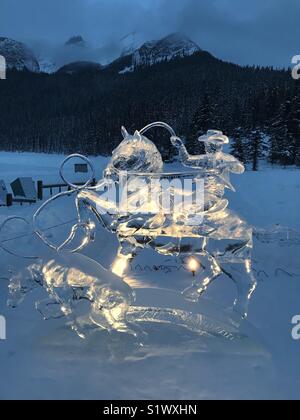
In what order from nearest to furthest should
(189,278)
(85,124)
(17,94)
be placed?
(189,278) < (85,124) < (17,94)

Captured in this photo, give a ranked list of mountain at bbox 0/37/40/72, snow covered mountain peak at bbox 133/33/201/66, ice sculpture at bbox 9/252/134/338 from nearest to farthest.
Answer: ice sculpture at bbox 9/252/134/338 < snow covered mountain peak at bbox 133/33/201/66 < mountain at bbox 0/37/40/72

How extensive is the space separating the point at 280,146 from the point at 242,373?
1868cm

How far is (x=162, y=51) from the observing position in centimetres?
6762

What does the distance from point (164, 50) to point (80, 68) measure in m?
14.8

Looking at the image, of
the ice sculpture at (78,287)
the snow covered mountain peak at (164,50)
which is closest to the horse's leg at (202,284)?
the ice sculpture at (78,287)

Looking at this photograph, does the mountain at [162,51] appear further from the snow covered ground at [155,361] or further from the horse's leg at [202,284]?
the snow covered ground at [155,361]

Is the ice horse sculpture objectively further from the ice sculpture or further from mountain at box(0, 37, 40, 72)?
mountain at box(0, 37, 40, 72)

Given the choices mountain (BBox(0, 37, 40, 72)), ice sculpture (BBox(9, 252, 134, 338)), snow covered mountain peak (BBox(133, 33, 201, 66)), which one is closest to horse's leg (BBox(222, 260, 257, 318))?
ice sculpture (BBox(9, 252, 134, 338))

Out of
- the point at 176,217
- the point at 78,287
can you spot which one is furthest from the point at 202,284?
→ the point at 78,287

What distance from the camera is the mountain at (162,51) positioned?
5938 centimetres

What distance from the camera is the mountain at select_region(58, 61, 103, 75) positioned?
63.1m
